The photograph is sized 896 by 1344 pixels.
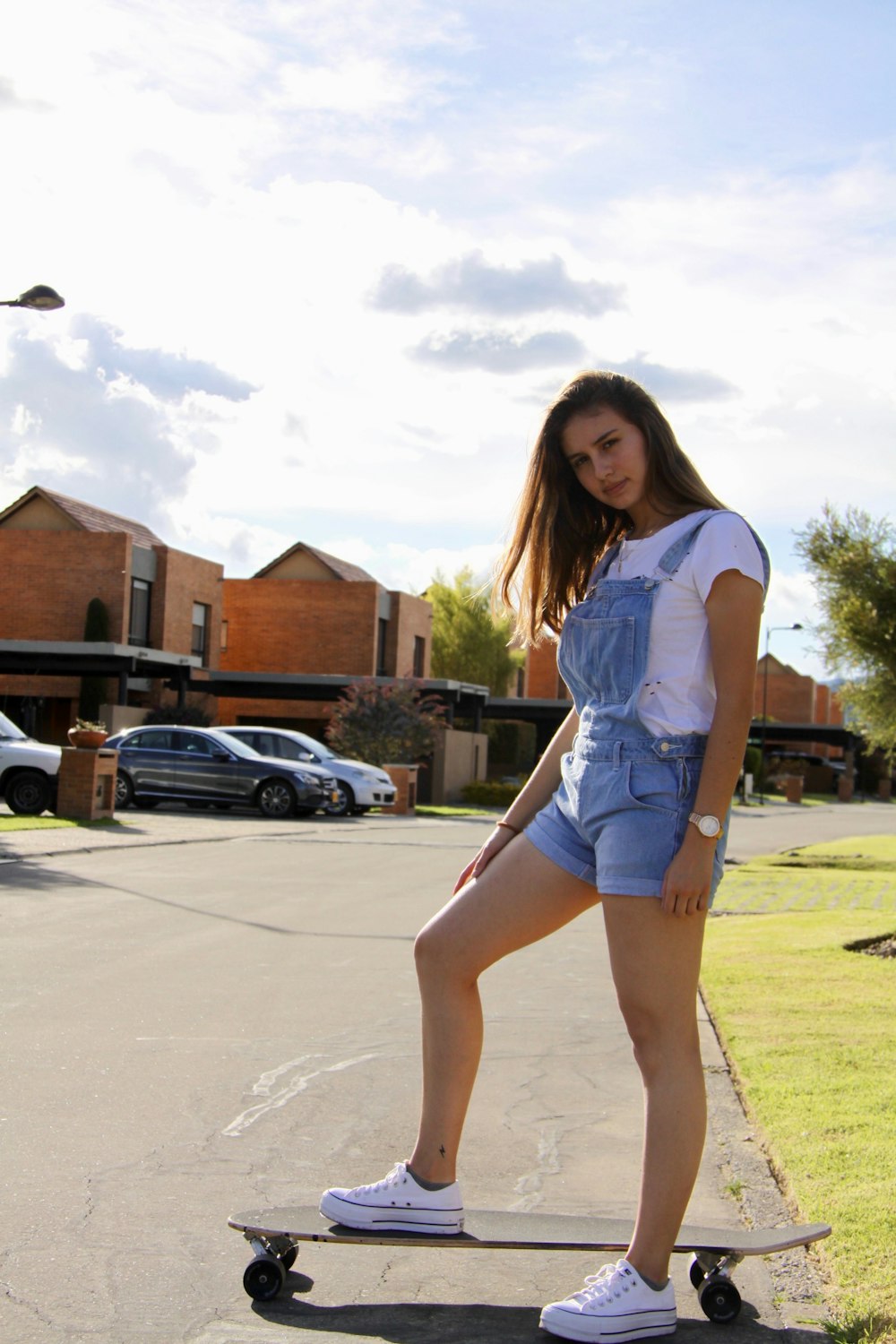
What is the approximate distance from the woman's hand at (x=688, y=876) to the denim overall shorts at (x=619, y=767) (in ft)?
0.12

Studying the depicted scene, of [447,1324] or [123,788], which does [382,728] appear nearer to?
[123,788]

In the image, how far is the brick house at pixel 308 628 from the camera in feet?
167

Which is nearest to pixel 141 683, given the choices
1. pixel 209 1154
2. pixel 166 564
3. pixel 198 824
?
pixel 166 564

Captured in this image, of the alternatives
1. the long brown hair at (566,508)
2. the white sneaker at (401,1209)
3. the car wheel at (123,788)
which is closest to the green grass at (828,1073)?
the white sneaker at (401,1209)

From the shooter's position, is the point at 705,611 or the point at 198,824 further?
the point at 198,824

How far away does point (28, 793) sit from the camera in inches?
843

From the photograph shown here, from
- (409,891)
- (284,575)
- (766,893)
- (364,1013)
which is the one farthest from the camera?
(284,575)

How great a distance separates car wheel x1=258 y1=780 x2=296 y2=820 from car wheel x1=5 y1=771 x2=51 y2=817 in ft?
17.5

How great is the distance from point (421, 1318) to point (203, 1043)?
3293 millimetres

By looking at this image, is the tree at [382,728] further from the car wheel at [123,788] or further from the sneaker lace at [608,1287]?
the sneaker lace at [608,1287]

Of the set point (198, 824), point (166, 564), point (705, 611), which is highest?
point (166, 564)

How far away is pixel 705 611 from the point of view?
3209 mm

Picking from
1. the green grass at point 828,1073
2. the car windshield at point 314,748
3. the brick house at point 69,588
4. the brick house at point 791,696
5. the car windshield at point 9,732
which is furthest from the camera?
the brick house at point 791,696

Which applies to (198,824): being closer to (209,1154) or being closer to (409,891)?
(409,891)
